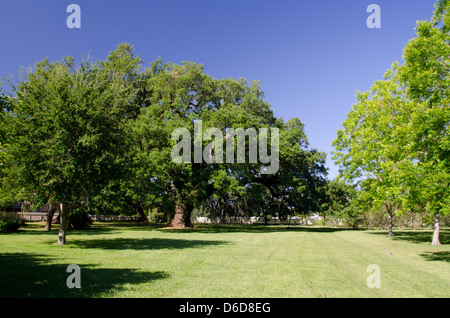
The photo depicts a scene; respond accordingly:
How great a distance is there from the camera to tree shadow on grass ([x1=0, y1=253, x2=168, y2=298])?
668 cm

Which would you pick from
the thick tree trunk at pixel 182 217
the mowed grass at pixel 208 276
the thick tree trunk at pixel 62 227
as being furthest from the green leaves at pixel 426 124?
the thick tree trunk at pixel 182 217

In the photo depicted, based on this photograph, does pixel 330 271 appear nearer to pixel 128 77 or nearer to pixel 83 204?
pixel 83 204

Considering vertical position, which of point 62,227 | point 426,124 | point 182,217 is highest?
point 426,124

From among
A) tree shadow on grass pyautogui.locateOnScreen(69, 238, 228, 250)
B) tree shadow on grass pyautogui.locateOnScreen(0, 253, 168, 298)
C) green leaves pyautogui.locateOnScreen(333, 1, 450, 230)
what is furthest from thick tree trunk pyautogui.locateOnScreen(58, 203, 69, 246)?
green leaves pyautogui.locateOnScreen(333, 1, 450, 230)

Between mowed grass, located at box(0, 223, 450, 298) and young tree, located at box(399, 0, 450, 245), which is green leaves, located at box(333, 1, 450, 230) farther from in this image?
mowed grass, located at box(0, 223, 450, 298)

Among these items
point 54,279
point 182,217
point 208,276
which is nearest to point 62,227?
point 54,279

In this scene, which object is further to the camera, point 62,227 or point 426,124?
point 62,227

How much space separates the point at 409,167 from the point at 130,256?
11.7 m

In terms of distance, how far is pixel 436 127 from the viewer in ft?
41.4

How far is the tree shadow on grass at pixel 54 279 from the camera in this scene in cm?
668

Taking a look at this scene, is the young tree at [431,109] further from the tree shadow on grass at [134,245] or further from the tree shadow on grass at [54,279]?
the tree shadow on grass at [134,245]

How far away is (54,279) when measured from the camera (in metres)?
7.88

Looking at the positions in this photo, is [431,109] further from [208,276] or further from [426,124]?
[208,276]
